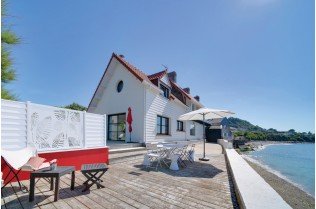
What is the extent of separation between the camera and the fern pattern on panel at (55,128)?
556cm

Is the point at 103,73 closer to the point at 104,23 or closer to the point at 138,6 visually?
the point at 104,23

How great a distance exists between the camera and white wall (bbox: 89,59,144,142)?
13523 mm

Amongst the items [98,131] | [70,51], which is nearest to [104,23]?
[70,51]

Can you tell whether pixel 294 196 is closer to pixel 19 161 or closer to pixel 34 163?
pixel 34 163

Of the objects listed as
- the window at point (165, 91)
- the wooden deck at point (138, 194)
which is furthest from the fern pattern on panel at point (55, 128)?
the window at point (165, 91)

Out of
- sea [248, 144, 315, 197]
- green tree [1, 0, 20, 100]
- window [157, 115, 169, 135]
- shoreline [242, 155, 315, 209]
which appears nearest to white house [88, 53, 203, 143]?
window [157, 115, 169, 135]

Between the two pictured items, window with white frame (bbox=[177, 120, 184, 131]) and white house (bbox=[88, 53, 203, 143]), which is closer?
white house (bbox=[88, 53, 203, 143])

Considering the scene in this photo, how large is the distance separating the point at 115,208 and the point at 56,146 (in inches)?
136

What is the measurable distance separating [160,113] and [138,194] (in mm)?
11179

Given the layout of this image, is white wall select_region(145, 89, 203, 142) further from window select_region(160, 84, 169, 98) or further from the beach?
the beach

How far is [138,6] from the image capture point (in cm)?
1031

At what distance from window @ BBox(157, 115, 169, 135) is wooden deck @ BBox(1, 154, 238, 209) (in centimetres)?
942

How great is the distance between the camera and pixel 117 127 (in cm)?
1536

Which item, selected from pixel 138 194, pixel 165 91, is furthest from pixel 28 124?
pixel 165 91
